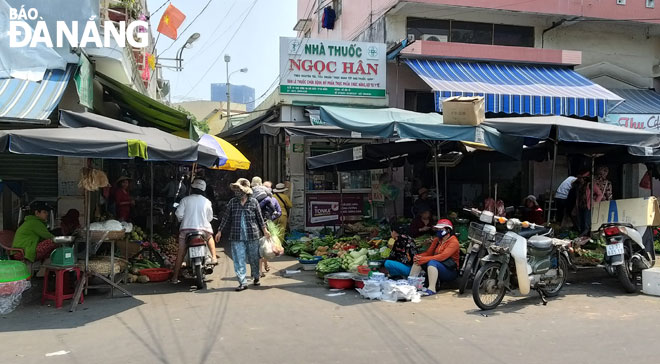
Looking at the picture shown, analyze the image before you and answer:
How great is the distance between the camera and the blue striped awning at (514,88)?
12.4 meters

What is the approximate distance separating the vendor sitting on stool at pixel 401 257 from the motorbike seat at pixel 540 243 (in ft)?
5.57

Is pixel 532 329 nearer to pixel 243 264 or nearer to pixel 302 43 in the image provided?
pixel 243 264

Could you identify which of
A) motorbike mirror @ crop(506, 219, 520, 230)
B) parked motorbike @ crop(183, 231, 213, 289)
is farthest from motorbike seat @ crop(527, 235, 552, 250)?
parked motorbike @ crop(183, 231, 213, 289)

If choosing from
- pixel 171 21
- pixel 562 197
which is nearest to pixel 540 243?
pixel 562 197

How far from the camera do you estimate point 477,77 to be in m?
13.1

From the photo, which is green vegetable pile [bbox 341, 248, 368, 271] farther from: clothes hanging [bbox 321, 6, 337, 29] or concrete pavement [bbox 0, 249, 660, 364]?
clothes hanging [bbox 321, 6, 337, 29]

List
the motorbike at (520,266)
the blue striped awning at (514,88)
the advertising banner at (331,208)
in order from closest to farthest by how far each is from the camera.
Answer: the motorbike at (520,266), the blue striped awning at (514,88), the advertising banner at (331,208)

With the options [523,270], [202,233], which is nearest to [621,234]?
[523,270]

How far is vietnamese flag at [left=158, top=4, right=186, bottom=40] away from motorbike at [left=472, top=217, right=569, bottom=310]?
11.4 meters

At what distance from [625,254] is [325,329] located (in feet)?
16.3

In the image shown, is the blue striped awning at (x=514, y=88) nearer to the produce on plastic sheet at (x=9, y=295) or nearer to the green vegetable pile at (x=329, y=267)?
the green vegetable pile at (x=329, y=267)

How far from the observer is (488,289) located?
6.28 meters

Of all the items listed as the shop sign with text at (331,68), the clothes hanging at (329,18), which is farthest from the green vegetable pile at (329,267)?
the clothes hanging at (329,18)

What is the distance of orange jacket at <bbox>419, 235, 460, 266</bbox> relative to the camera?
704 centimetres
